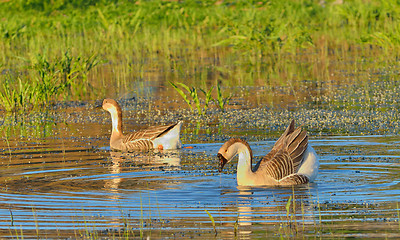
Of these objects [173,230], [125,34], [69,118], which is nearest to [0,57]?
[125,34]

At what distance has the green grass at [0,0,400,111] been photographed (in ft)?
62.6

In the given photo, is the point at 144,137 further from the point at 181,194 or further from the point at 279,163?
the point at 181,194

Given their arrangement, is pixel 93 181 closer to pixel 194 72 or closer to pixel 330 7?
pixel 194 72

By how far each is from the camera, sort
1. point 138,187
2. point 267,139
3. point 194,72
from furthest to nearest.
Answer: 1. point 194,72
2. point 267,139
3. point 138,187

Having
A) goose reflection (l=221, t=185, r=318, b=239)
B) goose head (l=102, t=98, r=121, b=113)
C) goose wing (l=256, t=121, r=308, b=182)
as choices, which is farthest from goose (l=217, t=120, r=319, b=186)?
goose head (l=102, t=98, r=121, b=113)

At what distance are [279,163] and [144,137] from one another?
3652mm

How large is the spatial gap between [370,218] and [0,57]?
18.4 metres

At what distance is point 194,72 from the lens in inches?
838

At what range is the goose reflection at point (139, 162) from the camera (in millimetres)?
10383

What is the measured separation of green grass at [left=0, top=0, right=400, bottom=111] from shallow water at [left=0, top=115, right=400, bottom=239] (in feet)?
16.0

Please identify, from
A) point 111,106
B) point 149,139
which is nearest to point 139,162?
point 149,139

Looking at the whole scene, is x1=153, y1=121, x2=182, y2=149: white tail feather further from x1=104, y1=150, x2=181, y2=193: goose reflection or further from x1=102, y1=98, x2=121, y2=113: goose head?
x1=102, y1=98, x2=121, y2=113: goose head

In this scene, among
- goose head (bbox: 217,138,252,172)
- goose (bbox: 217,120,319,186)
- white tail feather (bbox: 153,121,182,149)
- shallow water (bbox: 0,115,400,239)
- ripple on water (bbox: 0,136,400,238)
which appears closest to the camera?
shallow water (bbox: 0,115,400,239)

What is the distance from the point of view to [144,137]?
1298 cm
